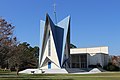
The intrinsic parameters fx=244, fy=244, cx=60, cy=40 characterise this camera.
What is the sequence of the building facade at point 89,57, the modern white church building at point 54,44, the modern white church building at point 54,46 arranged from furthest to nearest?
the building facade at point 89,57 < the modern white church building at point 54,44 < the modern white church building at point 54,46

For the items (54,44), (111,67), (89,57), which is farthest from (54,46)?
(111,67)

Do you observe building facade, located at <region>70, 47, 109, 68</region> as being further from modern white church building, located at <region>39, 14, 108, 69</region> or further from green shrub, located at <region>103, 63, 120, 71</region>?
modern white church building, located at <region>39, 14, 108, 69</region>

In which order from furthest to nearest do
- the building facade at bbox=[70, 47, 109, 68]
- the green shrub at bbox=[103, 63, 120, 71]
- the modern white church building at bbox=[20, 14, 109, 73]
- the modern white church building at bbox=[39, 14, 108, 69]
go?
1. the building facade at bbox=[70, 47, 109, 68]
2. the green shrub at bbox=[103, 63, 120, 71]
3. the modern white church building at bbox=[39, 14, 108, 69]
4. the modern white church building at bbox=[20, 14, 109, 73]

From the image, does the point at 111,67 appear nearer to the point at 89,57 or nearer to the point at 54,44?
the point at 89,57

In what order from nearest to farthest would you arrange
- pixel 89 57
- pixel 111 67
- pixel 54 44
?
pixel 54 44, pixel 111 67, pixel 89 57

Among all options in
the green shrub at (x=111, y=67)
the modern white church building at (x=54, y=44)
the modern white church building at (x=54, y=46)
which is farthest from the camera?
the green shrub at (x=111, y=67)

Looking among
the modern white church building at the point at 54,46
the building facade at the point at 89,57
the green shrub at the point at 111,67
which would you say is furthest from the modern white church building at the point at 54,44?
the green shrub at the point at 111,67

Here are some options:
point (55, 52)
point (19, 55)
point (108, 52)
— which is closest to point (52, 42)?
point (55, 52)

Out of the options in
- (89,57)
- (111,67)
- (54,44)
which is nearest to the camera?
(54,44)

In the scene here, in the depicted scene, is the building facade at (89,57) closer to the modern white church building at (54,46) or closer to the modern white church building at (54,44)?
the modern white church building at (54,46)

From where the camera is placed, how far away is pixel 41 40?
6206 cm

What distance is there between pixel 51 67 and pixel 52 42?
6302mm

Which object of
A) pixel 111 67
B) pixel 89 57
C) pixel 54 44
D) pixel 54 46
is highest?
pixel 54 44

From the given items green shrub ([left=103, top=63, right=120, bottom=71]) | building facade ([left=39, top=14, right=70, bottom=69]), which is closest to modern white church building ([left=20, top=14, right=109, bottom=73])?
building facade ([left=39, top=14, right=70, bottom=69])
